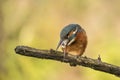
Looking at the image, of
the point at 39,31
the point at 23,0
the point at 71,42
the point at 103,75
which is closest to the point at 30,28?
the point at 39,31

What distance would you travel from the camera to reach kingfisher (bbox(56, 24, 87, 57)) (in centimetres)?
220

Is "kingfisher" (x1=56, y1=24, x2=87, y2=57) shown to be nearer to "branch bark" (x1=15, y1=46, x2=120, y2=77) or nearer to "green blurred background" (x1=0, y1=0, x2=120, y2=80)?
"branch bark" (x1=15, y1=46, x2=120, y2=77)

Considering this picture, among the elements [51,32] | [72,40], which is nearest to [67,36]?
[72,40]

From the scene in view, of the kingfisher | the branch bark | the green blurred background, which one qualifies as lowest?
the green blurred background

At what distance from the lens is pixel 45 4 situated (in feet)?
18.6

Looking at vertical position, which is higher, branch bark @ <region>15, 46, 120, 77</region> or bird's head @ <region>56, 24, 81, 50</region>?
bird's head @ <region>56, 24, 81, 50</region>

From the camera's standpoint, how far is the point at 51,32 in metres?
5.30

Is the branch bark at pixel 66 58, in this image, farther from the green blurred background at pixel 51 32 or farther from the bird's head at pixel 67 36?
the green blurred background at pixel 51 32

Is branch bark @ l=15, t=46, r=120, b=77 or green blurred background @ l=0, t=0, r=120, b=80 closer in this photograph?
branch bark @ l=15, t=46, r=120, b=77

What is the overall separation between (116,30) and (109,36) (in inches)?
12.4

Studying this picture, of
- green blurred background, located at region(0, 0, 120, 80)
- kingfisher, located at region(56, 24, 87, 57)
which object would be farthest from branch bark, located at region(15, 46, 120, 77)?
green blurred background, located at region(0, 0, 120, 80)

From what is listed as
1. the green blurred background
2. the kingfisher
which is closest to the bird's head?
the kingfisher

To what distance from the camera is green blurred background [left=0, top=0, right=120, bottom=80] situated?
4.25 metres

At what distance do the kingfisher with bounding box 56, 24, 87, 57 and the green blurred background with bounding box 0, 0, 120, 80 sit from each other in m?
1.88
